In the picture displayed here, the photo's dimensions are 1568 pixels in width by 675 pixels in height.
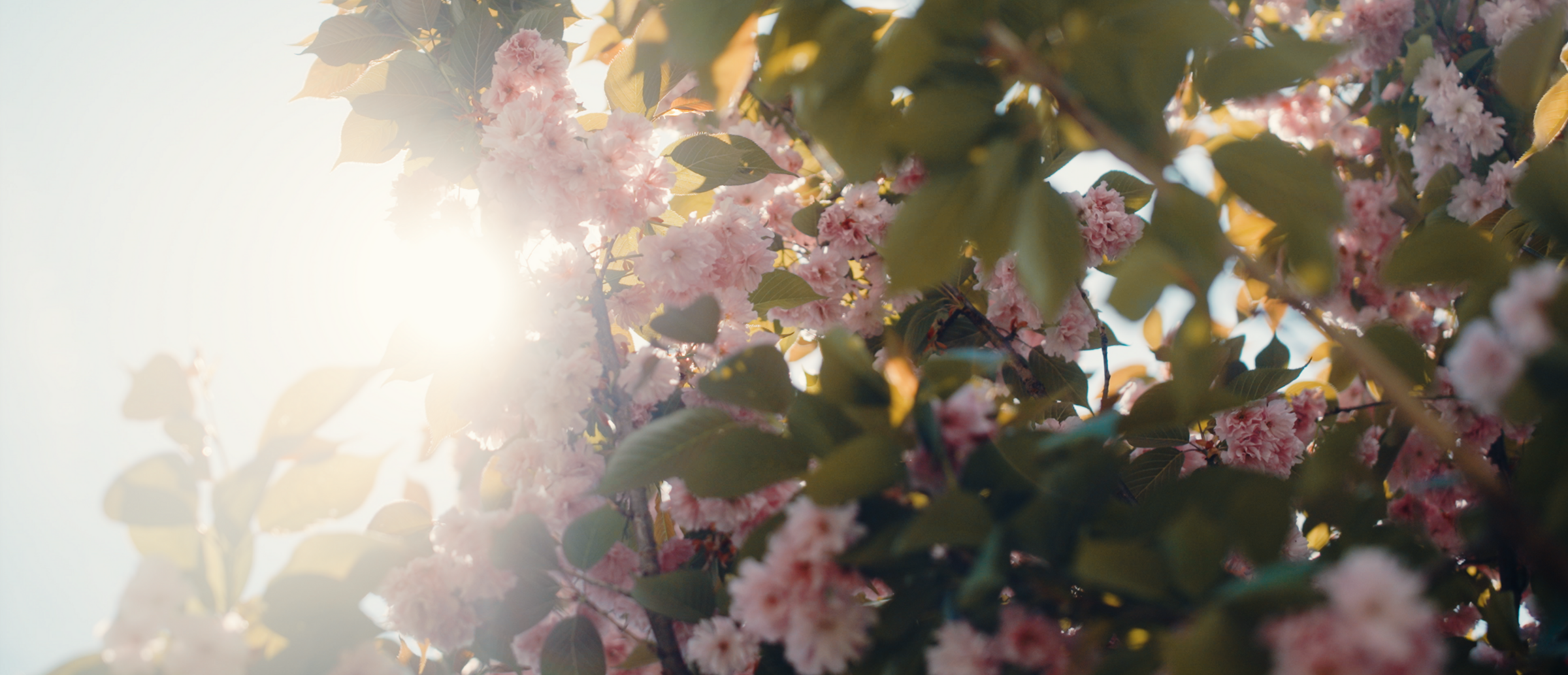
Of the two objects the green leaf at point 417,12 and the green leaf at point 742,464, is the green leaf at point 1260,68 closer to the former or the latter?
the green leaf at point 742,464

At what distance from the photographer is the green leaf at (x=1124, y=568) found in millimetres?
434

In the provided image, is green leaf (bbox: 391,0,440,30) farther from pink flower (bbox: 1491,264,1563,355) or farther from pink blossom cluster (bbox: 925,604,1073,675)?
→ pink flower (bbox: 1491,264,1563,355)

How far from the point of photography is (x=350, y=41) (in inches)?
52.0

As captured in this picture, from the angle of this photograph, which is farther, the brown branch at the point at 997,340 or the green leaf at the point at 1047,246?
the brown branch at the point at 997,340

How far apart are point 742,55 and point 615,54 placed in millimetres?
814

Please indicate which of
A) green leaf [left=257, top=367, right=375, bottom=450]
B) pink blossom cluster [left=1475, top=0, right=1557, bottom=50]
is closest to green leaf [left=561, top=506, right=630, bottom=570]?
green leaf [left=257, top=367, right=375, bottom=450]

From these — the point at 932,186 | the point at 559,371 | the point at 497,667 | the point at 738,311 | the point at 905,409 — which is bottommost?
the point at 497,667

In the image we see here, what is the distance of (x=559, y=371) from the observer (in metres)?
0.98

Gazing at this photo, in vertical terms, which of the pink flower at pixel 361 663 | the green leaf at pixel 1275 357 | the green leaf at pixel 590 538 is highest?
the pink flower at pixel 361 663

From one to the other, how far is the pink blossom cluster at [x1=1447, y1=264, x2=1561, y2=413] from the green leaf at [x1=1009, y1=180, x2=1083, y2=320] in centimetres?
22

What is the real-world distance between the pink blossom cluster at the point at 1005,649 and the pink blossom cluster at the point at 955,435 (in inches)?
4.3

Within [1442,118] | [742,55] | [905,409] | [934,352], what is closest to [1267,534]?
Result: [905,409]

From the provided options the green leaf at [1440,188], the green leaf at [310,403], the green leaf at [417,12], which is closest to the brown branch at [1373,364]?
the green leaf at [310,403]

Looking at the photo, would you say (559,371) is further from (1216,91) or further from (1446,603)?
(1446,603)
